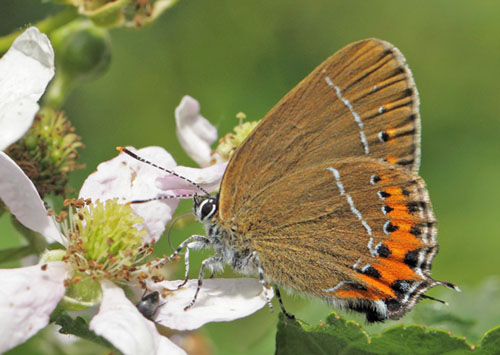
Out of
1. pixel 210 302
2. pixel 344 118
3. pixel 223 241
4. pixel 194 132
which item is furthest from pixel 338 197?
pixel 194 132

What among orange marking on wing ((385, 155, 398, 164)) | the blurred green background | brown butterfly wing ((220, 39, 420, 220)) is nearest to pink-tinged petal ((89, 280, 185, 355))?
brown butterfly wing ((220, 39, 420, 220))

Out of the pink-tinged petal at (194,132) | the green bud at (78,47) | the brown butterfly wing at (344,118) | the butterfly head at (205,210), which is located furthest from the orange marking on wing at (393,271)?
the green bud at (78,47)

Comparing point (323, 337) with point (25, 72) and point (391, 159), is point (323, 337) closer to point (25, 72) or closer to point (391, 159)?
point (391, 159)

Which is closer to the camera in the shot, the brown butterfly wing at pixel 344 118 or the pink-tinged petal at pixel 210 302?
the pink-tinged petal at pixel 210 302

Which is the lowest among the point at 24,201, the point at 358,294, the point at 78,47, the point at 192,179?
the point at 358,294

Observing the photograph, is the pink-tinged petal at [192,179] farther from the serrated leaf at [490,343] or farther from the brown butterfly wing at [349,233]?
the serrated leaf at [490,343]

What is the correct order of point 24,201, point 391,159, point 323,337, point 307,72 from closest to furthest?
point 323,337, point 24,201, point 391,159, point 307,72
